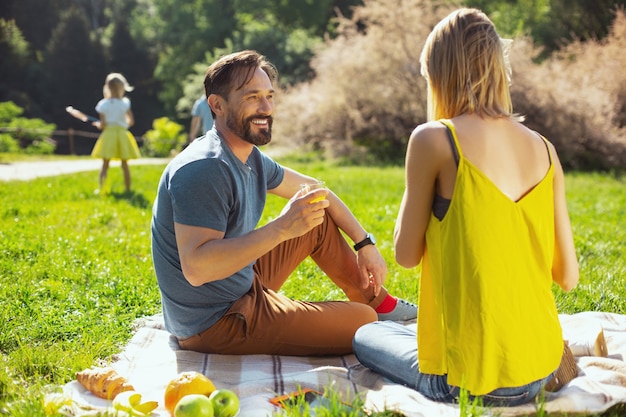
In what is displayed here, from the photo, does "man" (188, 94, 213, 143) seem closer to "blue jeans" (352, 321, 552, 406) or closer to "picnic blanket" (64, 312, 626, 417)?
"picnic blanket" (64, 312, 626, 417)

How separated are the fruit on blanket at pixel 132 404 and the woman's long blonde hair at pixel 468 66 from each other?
1658mm

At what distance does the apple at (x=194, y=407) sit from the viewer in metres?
2.62

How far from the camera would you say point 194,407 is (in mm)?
2631

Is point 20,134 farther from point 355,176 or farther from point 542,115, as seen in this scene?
point 542,115

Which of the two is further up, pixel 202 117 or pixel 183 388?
pixel 183 388

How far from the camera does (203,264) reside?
3072mm

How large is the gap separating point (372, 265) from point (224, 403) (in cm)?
144

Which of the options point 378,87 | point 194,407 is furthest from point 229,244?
point 378,87


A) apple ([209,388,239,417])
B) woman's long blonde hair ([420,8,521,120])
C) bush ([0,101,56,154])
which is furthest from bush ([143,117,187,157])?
woman's long blonde hair ([420,8,521,120])

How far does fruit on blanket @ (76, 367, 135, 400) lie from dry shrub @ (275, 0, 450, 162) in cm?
1626

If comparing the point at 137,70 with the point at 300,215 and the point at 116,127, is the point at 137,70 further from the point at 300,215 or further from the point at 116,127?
the point at 300,215

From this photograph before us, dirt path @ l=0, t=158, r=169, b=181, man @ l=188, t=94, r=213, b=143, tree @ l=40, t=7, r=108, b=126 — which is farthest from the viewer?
tree @ l=40, t=7, r=108, b=126

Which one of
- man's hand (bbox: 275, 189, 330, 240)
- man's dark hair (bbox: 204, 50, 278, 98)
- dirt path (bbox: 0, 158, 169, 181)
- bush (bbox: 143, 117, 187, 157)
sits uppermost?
man's dark hair (bbox: 204, 50, 278, 98)

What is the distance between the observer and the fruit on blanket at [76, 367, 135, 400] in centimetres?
296
